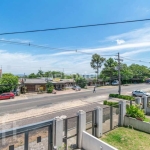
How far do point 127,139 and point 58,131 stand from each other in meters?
4.62

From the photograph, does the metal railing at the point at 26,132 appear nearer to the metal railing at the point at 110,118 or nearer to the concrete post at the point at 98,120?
the concrete post at the point at 98,120

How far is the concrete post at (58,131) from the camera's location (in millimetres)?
6438

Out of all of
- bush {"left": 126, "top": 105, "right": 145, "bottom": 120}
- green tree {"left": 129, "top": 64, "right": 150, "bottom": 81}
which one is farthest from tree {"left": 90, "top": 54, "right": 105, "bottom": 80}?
bush {"left": 126, "top": 105, "right": 145, "bottom": 120}

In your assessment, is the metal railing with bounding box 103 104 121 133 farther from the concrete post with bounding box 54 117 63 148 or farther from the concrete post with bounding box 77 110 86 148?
the concrete post with bounding box 54 117 63 148

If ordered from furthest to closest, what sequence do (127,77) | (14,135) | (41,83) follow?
(127,77)
(41,83)
(14,135)

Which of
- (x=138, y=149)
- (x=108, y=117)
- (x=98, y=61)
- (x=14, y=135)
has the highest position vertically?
(x=98, y=61)

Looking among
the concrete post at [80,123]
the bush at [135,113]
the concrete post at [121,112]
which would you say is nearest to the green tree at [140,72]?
the bush at [135,113]

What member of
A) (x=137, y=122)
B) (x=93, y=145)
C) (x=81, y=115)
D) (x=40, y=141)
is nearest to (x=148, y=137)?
(x=137, y=122)

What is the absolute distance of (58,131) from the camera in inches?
256

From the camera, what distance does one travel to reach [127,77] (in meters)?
51.6

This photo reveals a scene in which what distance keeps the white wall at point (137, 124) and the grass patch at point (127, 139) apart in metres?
0.41

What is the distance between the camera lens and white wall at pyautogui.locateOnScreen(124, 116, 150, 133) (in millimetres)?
9795

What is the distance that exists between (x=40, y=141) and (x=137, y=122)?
742 centimetres

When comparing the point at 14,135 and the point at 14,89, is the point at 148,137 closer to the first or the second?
the point at 14,135
